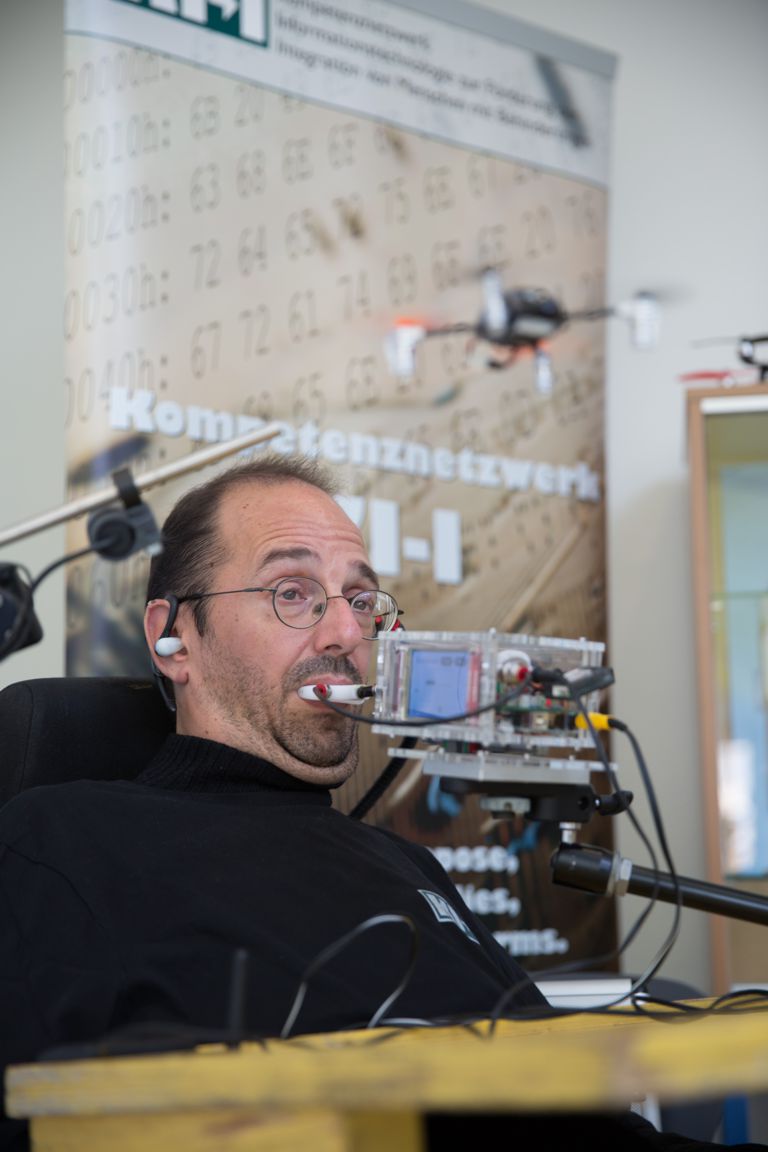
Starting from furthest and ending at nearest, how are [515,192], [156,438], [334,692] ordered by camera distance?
1. [515,192]
2. [156,438]
3. [334,692]

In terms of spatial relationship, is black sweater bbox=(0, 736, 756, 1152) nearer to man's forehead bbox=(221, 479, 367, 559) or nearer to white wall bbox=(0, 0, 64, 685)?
man's forehead bbox=(221, 479, 367, 559)

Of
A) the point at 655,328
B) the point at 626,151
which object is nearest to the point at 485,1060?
the point at 655,328

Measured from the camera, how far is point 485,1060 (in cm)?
57

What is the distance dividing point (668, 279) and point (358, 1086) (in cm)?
305

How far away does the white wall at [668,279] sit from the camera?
3166 mm

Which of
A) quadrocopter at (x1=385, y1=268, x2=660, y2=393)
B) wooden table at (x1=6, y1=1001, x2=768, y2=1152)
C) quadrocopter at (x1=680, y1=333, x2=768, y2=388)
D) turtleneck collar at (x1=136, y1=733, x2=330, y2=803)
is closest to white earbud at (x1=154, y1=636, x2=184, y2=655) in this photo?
turtleneck collar at (x1=136, y1=733, x2=330, y2=803)

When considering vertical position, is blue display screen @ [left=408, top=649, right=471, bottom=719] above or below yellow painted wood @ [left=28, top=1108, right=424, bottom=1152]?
above

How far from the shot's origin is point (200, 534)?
166 centimetres

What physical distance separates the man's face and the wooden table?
0.81 m

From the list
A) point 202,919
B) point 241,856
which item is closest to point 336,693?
point 241,856

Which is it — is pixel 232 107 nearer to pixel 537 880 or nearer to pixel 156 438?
pixel 156 438

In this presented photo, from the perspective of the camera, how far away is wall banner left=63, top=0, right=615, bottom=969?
2.30 metres

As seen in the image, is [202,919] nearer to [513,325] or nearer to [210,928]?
[210,928]

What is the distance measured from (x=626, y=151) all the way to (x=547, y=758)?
2612 millimetres
